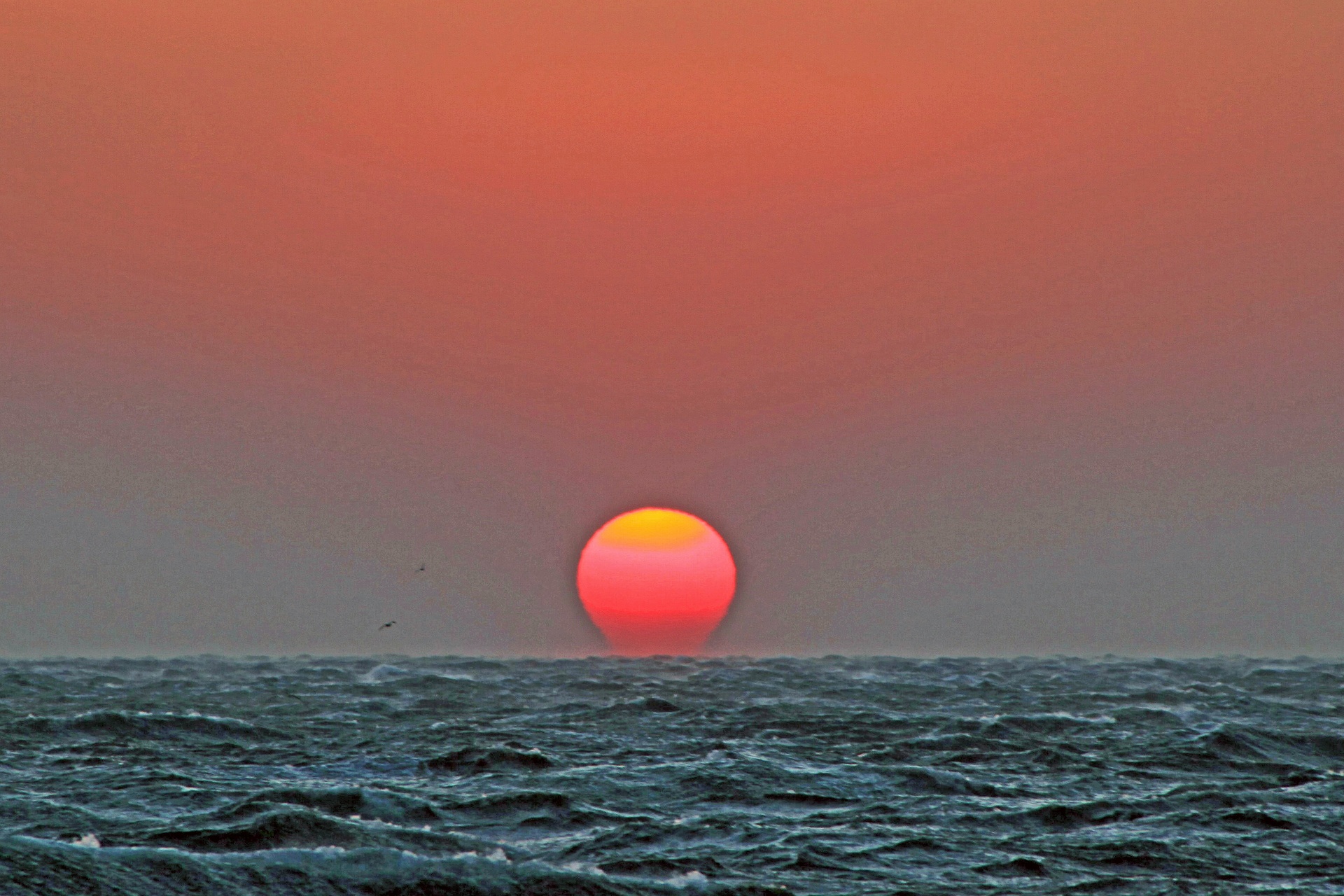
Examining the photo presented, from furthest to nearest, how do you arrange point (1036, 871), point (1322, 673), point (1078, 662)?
point (1078, 662) < point (1322, 673) < point (1036, 871)

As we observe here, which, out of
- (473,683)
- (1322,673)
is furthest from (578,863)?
(1322,673)

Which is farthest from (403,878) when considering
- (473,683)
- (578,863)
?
(473,683)

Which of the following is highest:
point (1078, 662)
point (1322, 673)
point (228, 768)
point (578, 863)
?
point (1078, 662)

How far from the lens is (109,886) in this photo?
1666 centimetres

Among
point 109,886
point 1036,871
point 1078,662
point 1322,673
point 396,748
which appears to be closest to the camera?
point 109,886

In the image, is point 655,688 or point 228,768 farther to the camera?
point 655,688

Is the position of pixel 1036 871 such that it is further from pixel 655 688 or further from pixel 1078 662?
pixel 1078 662

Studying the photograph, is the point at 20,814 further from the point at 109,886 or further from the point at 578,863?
the point at 578,863

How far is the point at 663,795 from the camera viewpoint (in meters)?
25.3

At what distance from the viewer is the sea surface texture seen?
60.9 ft

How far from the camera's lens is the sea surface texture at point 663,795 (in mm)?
18562

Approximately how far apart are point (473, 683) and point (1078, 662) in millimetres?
54064

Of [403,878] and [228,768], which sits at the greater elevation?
[228,768]

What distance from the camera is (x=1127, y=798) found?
2575cm
